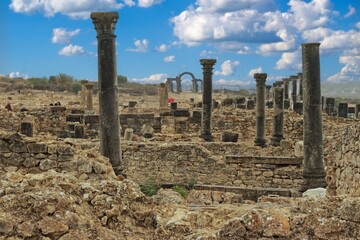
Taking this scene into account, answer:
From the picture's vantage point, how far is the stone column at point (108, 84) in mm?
11102

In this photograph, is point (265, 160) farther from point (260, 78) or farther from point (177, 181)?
point (260, 78)

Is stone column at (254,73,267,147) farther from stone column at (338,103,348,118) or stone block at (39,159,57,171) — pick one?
stone column at (338,103,348,118)

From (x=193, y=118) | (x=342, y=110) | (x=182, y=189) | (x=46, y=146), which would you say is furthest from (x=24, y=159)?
(x=342, y=110)

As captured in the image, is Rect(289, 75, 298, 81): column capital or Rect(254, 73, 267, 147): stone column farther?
Rect(289, 75, 298, 81): column capital

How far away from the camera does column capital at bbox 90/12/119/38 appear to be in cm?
1098

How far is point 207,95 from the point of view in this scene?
67.7 feet

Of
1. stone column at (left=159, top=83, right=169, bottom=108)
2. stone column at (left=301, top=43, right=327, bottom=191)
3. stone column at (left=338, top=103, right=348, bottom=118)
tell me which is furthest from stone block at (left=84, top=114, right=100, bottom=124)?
stone column at (left=338, top=103, right=348, bottom=118)

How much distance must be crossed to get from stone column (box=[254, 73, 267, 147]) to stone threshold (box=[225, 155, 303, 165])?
5.10 metres

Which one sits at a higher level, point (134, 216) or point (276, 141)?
point (134, 216)

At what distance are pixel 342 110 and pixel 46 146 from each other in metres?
27.5

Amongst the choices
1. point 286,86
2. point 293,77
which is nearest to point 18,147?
point 293,77

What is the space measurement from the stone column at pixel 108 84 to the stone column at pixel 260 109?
9.53 meters

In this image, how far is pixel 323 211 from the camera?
484cm

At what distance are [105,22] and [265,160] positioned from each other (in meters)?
6.22
